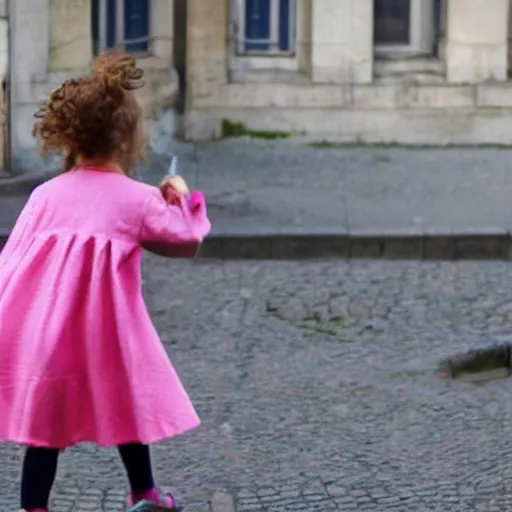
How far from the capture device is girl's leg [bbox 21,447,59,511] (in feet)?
15.9

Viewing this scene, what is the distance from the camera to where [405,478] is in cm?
555

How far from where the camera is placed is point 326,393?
6703 mm

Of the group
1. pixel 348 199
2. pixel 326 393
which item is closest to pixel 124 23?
pixel 348 199

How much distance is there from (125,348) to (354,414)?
182cm

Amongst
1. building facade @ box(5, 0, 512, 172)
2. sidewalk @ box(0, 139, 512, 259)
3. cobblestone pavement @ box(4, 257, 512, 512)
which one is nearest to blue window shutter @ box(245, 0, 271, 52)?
building facade @ box(5, 0, 512, 172)

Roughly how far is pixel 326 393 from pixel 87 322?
6.99 ft

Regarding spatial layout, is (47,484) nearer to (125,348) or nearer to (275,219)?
(125,348)

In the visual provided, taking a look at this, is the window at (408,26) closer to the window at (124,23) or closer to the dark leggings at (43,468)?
the window at (124,23)

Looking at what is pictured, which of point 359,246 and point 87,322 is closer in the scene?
point 87,322

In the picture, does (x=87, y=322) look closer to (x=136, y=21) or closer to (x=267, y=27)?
(x=136, y=21)

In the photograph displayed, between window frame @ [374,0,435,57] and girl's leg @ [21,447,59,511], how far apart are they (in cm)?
A: 991

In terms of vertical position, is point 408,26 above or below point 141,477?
above

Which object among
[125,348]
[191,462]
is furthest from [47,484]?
[191,462]

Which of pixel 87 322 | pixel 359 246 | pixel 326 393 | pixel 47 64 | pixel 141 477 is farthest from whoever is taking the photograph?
pixel 47 64
